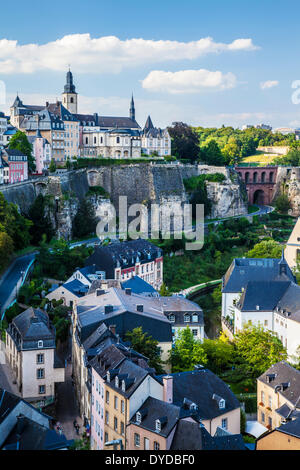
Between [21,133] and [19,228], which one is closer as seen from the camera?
[19,228]

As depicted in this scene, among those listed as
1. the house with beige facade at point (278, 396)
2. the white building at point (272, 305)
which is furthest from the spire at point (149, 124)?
the house with beige facade at point (278, 396)

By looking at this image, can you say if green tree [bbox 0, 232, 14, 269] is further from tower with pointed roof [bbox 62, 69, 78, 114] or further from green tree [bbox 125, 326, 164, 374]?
tower with pointed roof [bbox 62, 69, 78, 114]

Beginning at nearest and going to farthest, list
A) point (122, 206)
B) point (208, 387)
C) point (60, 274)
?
point (208, 387) → point (60, 274) → point (122, 206)

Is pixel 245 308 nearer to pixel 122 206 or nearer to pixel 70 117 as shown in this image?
pixel 122 206

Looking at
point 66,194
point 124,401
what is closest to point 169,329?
point 124,401

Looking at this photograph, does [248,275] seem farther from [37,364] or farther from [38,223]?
[38,223]

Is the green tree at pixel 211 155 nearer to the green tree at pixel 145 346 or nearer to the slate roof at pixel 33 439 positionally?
the green tree at pixel 145 346

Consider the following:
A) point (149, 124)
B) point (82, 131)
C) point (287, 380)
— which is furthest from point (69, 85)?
point (287, 380)
